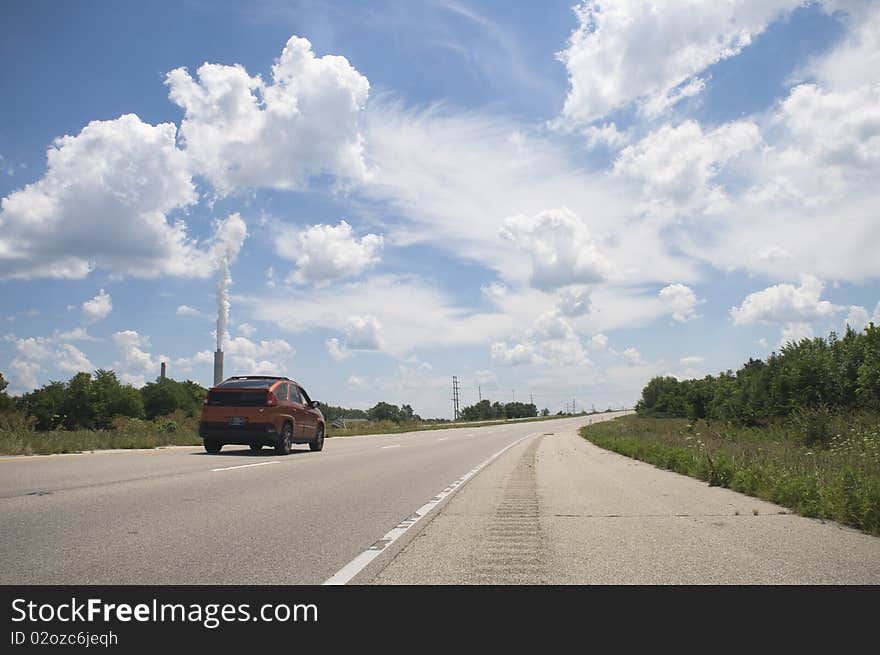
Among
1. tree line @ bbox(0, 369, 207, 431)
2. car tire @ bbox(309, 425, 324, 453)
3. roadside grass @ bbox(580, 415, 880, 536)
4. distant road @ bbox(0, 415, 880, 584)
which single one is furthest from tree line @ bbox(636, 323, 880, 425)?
tree line @ bbox(0, 369, 207, 431)

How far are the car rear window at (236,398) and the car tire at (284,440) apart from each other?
4.06 feet

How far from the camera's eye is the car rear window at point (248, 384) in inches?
703

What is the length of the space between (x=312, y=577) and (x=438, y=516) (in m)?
3.63

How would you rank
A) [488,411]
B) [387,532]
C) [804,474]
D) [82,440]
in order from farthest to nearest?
1. [488,411]
2. [82,440]
3. [804,474]
4. [387,532]

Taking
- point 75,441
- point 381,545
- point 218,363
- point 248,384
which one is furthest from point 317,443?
point 218,363

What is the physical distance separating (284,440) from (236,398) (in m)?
1.86

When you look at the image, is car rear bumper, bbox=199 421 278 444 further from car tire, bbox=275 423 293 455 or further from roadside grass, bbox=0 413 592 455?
roadside grass, bbox=0 413 592 455

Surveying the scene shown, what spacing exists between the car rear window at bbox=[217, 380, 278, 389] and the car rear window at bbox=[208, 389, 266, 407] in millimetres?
203

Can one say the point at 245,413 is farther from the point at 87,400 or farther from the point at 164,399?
the point at 164,399

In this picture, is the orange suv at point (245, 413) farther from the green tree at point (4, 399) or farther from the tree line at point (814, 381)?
the green tree at point (4, 399)

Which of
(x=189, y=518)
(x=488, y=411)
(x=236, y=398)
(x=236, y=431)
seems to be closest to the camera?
(x=189, y=518)

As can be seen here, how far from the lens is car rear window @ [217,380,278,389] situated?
703 inches

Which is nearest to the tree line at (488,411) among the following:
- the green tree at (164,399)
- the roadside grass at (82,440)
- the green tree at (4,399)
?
the green tree at (164,399)

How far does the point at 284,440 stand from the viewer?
60.6ft
